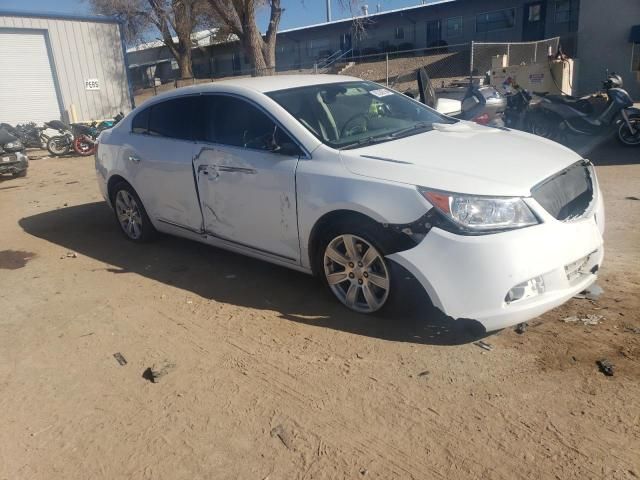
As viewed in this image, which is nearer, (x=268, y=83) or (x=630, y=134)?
(x=268, y=83)

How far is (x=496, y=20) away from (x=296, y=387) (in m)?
35.9

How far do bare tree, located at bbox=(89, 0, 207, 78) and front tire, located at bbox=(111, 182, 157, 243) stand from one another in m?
29.9

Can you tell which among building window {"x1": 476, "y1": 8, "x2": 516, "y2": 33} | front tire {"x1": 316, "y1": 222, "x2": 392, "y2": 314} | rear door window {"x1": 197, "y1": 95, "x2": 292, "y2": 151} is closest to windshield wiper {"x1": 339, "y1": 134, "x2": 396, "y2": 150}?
rear door window {"x1": 197, "y1": 95, "x2": 292, "y2": 151}

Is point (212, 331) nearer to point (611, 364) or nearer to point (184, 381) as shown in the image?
point (184, 381)

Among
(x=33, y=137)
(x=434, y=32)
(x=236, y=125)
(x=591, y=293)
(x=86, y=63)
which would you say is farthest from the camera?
(x=434, y=32)

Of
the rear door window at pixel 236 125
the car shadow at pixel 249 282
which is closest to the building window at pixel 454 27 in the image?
the car shadow at pixel 249 282

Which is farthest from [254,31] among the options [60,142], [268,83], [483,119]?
[268,83]

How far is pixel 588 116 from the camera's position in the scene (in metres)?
9.77

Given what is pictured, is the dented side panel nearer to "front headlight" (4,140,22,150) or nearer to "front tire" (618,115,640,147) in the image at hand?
"front tire" (618,115,640,147)

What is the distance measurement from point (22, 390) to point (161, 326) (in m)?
1.00

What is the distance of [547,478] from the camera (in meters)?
2.33

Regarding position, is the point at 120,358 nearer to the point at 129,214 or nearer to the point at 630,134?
the point at 129,214

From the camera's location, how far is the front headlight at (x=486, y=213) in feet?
10.1

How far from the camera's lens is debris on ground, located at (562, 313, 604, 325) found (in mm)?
3553
